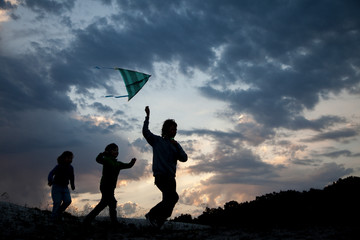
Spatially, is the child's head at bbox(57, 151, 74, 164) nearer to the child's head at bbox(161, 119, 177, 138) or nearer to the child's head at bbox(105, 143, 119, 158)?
the child's head at bbox(105, 143, 119, 158)

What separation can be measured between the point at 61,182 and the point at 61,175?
196mm

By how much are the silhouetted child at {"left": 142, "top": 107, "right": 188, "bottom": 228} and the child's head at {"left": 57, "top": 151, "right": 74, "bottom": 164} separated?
271 cm

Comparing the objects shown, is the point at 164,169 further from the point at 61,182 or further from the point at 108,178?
the point at 61,182

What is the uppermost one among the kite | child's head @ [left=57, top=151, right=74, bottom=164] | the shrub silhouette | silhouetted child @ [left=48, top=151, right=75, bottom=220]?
the kite

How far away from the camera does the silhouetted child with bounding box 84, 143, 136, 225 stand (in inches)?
300

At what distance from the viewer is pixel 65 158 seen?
8594mm

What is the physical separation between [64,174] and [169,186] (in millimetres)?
3328

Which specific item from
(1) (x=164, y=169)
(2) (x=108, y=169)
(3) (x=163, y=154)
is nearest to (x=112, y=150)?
(2) (x=108, y=169)

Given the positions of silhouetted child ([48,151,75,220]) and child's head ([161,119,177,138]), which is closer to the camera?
child's head ([161,119,177,138])

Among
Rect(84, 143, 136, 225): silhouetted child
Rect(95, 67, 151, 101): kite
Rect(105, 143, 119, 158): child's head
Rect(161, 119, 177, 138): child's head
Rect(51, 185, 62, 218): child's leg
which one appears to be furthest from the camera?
Rect(95, 67, 151, 101): kite

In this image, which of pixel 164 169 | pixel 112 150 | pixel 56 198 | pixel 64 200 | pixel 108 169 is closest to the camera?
pixel 164 169

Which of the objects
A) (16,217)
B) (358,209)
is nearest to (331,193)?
(358,209)

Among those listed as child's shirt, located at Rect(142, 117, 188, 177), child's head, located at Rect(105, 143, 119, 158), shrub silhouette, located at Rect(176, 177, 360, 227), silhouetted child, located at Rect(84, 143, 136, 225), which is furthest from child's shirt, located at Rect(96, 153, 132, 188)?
shrub silhouette, located at Rect(176, 177, 360, 227)

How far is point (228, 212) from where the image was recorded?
409 inches
